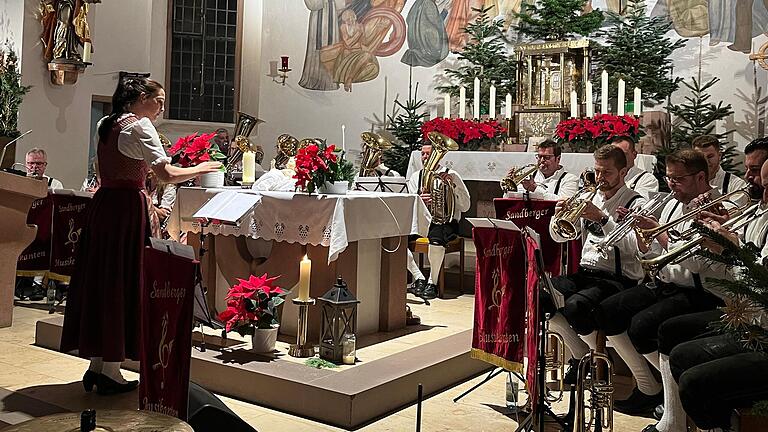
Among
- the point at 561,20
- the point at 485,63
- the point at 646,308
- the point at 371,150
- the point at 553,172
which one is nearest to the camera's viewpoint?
the point at 646,308

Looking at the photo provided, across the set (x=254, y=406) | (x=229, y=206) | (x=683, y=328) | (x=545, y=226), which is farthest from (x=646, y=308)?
(x=229, y=206)

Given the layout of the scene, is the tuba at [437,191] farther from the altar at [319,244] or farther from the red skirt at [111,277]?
the red skirt at [111,277]

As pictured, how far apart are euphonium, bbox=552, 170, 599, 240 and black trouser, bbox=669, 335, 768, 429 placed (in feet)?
5.01

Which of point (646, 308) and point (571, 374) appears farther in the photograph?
point (571, 374)

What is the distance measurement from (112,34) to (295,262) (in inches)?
301

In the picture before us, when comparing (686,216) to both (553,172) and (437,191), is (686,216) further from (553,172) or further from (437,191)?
(437,191)

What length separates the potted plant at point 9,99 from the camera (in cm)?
976

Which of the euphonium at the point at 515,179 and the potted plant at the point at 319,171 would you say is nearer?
the potted plant at the point at 319,171

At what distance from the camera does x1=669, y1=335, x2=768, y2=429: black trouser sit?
10.3 ft

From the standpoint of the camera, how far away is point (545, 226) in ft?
18.8

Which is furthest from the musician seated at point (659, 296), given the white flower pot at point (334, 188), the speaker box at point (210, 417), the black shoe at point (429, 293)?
the black shoe at point (429, 293)

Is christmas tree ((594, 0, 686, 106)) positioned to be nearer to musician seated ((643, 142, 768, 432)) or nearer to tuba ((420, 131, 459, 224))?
tuba ((420, 131, 459, 224))

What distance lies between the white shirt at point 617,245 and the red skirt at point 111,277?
8.40ft

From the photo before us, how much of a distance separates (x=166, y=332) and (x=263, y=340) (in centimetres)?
229
